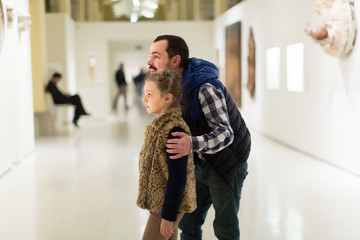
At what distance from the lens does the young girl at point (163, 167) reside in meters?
2.69

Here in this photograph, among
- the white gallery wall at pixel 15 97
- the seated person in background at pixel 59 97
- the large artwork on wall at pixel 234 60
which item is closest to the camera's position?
the white gallery wall at pixel 15 97

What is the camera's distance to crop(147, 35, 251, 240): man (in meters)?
2.91

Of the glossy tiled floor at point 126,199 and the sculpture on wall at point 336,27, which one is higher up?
the sculpture on wall at point 336,27

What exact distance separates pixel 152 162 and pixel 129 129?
40.5 ft

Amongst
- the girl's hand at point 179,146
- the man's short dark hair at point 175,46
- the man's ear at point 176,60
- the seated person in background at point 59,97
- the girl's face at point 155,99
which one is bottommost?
the seated person in background at point 59,97

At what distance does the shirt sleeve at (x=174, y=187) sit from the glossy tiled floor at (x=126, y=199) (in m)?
2.23

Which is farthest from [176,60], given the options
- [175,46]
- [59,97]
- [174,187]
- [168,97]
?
[59,97]

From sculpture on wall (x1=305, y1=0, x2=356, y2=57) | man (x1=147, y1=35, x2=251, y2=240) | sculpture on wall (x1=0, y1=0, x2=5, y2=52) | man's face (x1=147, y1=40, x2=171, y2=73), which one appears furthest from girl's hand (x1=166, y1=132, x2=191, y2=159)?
sculpture on wall (x1=0, y1=0, x2=5, y2=52)

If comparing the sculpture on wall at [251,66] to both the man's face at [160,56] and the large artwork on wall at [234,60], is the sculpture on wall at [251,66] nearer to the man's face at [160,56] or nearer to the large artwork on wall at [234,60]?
the large artwork on wall at [234,60]

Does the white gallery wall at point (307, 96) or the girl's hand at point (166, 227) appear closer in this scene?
the girl's hand at point (166, 227)

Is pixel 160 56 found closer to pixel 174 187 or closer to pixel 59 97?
pixel 174 187

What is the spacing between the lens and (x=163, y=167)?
2.73 meters

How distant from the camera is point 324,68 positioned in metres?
9.02

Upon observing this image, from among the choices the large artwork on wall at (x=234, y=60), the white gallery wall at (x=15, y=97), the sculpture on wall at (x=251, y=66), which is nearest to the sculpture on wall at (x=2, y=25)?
the white gallery wall at (x=15, y=97)
